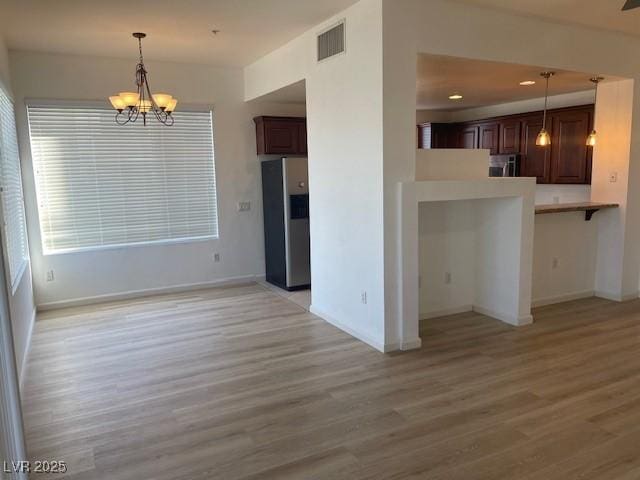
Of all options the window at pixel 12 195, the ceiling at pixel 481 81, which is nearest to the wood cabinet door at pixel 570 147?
the ceiling at pixel 481 81

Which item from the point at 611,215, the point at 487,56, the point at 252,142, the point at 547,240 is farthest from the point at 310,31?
the point at 611,215

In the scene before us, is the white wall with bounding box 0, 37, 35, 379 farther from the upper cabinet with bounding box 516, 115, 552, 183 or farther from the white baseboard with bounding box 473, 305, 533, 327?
the upper cabinet with bounding box 516, 115, 552, 183

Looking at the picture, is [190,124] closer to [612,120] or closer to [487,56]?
[487,56]

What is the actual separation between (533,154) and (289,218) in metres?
3.63

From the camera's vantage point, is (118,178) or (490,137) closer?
(118,178)

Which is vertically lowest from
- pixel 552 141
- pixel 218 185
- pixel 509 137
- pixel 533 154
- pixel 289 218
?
pixel 289 218

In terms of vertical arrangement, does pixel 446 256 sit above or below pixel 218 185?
below

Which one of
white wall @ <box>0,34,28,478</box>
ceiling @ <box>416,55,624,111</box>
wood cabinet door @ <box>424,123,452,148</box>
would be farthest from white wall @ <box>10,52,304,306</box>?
white wall @ <box>0,34,28,478</box>

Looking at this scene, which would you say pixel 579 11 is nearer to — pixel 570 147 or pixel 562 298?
pixel 570 147

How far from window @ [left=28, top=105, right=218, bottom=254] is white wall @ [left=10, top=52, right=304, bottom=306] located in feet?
0.41

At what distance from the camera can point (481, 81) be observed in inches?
209

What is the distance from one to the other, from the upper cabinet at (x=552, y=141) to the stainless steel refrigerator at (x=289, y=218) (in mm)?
3276

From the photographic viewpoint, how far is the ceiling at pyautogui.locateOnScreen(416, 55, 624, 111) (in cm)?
434

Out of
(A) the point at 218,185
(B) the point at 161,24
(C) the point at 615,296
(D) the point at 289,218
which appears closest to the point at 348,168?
(D) the point at 289,218
